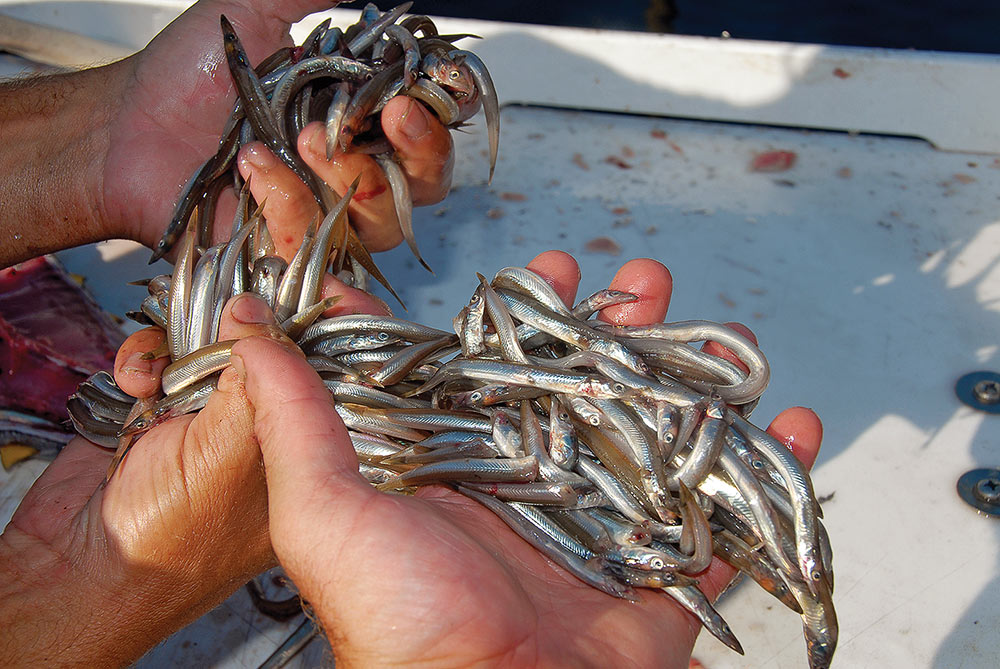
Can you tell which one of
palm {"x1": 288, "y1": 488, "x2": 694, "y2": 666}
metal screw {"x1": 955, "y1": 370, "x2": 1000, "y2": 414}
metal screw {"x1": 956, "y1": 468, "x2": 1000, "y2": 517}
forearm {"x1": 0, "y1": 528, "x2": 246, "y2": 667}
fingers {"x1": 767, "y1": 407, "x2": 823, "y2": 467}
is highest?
palm {"x1": 288, "y1": 488, "x2": 694, "y2": 666}

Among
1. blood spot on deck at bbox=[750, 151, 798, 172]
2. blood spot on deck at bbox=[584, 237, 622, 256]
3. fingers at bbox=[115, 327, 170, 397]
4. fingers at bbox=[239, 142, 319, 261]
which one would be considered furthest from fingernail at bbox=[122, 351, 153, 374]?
blood spot on deck at bbox=[750, 151, 798, 172]

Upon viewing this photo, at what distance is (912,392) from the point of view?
111 inches

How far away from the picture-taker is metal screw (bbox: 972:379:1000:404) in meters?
2.74

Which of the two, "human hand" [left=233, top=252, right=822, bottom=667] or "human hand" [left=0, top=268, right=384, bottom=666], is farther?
"human hand" [left=0, top=268, right=384, bottom=666]

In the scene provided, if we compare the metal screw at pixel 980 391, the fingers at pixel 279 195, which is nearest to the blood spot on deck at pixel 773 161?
the metal screw at pixel 980 391

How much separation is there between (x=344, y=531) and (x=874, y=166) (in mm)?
3307

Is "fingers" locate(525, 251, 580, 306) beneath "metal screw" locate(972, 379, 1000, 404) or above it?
above

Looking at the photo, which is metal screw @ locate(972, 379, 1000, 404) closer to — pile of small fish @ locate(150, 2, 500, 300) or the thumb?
pile of small fish @ locate(150, 2, 500, 300)

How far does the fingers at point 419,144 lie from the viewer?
2.46 m

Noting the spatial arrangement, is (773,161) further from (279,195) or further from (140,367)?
(140,367)

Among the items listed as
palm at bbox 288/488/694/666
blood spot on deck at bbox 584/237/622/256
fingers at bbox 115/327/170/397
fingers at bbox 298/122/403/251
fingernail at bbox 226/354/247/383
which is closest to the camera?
palm at bbox 288/488/694/666

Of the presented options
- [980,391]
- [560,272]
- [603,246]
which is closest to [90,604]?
[560,272]

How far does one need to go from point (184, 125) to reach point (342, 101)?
2.63ft

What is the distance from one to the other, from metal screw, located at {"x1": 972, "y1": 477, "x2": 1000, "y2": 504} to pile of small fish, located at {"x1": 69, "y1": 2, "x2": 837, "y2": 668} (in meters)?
1.00
